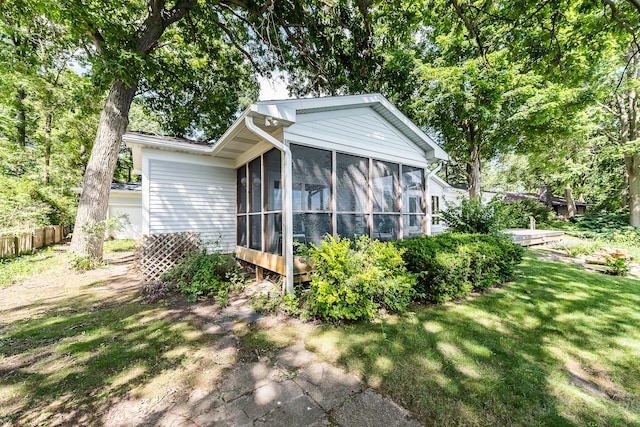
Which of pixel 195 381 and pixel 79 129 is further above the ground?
pixel 79 129

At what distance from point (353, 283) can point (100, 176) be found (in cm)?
800

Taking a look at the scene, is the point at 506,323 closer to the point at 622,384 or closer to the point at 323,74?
the point at 622,384

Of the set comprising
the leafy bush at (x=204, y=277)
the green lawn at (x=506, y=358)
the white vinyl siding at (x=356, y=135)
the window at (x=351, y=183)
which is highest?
the white vinyl siding at (x=356, y=135)

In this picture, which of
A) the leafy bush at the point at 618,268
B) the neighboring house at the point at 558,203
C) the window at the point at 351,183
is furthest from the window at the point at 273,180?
the neighboring house at the point at 558,203

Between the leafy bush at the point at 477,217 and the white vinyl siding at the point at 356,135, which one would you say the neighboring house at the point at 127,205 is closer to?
the white vinyl siding at the point at 356,135

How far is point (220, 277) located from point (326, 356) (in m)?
3.38

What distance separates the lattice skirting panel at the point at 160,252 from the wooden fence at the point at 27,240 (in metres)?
6.21

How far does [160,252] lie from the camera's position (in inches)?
215

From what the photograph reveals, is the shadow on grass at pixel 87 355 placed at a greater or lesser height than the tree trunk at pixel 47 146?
lesser

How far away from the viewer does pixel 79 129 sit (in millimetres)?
14047

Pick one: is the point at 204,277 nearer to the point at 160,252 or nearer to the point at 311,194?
the point at 160,252

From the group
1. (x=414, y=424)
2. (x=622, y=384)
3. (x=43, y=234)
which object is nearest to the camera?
(x=414, y=424)

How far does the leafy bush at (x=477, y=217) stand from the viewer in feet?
21.6

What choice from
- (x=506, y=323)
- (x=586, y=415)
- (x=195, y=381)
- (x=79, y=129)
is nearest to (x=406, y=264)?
(x=506, y=323)
